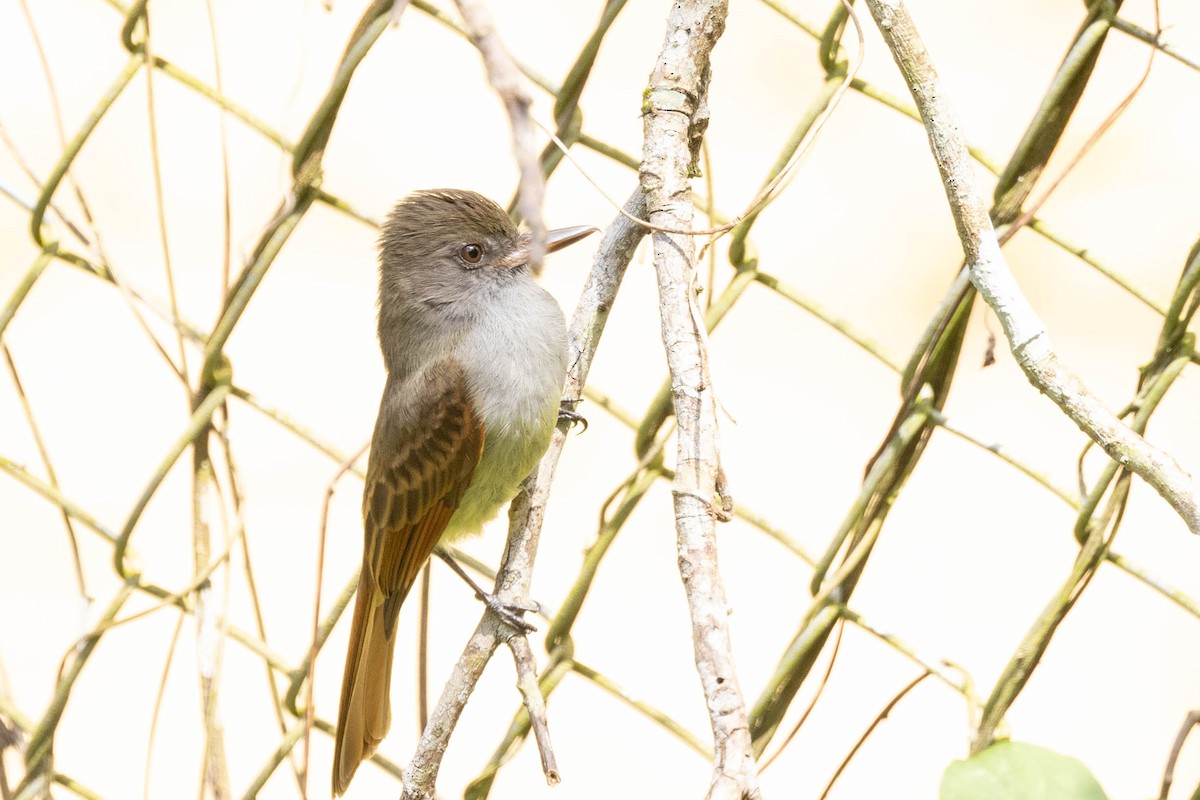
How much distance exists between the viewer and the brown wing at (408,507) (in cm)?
264

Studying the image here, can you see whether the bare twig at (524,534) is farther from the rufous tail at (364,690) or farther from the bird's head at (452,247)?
the bird's head at (452,247)

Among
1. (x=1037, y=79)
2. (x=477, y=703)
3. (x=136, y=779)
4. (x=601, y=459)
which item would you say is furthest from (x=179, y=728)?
(x=1037, y=79)

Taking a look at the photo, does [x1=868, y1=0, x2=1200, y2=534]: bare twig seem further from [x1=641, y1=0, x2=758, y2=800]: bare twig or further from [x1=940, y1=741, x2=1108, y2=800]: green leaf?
[x1=940, y1=741, x2=1108, y2=800]: green leaf

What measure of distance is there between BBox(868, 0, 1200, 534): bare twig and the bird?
3.08 ft

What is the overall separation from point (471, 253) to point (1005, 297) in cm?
149

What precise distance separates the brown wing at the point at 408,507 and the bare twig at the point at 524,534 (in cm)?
38

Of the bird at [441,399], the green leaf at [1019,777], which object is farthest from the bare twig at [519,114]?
the bird at [441,399]

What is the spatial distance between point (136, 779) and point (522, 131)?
302 centimetres

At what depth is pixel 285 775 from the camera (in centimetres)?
368

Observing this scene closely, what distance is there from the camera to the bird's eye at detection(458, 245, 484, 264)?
2852 millimetres

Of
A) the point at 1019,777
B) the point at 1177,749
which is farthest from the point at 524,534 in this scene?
the point at 1177,749

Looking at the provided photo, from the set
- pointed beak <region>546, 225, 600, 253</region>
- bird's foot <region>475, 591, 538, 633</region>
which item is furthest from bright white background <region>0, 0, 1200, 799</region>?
bird's foot <region>475, 591, 538, 633</region>

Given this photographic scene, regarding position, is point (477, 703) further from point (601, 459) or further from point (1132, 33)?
point (1132, 33)

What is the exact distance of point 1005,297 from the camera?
1.59m
